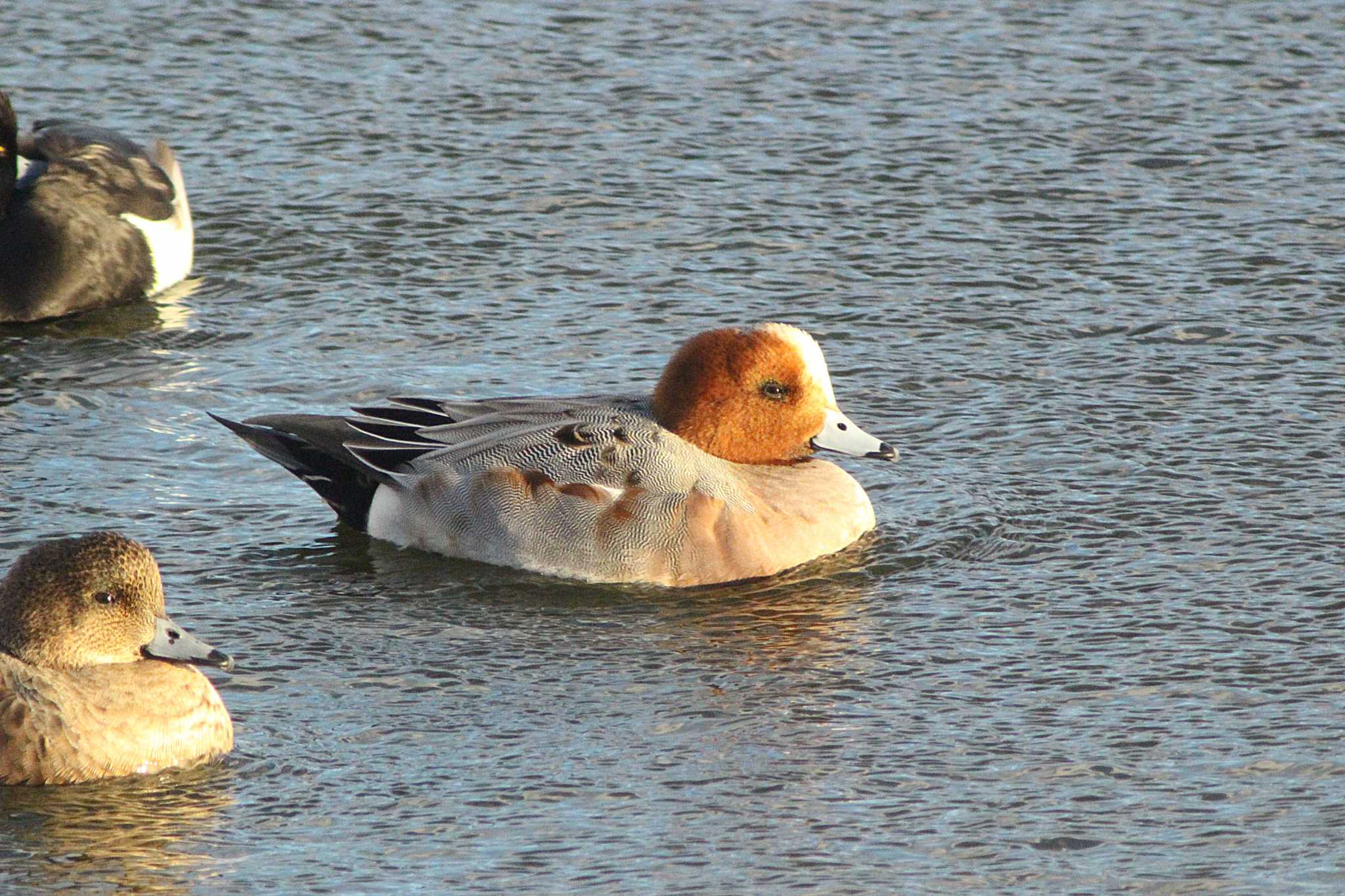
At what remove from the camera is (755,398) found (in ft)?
25.2

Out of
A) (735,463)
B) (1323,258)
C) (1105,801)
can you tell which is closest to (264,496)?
(735,463)

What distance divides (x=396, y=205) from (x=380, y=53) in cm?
205

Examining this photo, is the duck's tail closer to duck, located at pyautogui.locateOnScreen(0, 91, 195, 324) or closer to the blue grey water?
the blue grey water

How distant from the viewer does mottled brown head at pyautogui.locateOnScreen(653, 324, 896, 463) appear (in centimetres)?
763

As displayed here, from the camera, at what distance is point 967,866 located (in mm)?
5422

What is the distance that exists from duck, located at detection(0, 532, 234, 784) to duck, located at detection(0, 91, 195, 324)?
→ 13.2ft

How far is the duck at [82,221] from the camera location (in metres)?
9.86

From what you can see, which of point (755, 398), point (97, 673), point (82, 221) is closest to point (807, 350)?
point (755, 398)

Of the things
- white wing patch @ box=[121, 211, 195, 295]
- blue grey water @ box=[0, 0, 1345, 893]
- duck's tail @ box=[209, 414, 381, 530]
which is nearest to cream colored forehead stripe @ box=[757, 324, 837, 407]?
blue grey water @ box=[0, 0, 1345, 893]

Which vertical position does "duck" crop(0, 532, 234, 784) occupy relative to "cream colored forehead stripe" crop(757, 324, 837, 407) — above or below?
below

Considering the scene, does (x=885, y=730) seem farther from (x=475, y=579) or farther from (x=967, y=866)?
(x=475, y=579)

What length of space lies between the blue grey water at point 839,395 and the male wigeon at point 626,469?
0.13 metres

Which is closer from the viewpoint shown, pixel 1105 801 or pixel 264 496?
pixel 1105 801

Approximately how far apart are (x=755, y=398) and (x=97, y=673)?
254cm
